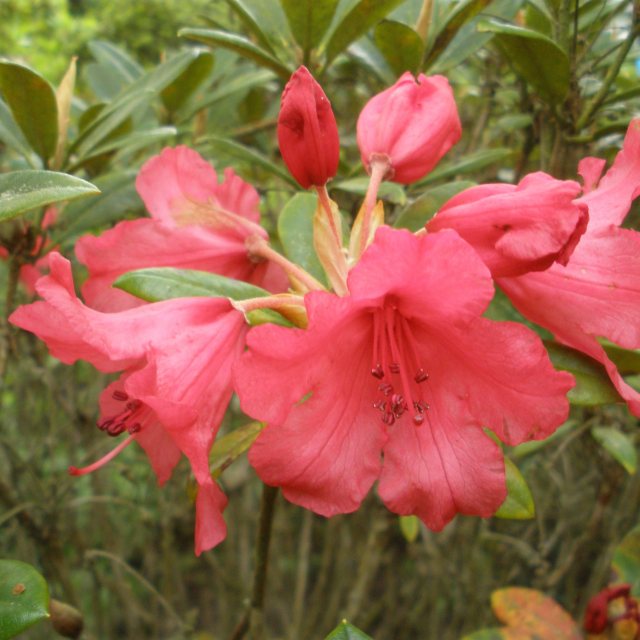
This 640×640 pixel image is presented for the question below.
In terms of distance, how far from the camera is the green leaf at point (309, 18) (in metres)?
1.08

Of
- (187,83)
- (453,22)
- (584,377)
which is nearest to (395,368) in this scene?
(584,377)

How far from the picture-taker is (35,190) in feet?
2.52

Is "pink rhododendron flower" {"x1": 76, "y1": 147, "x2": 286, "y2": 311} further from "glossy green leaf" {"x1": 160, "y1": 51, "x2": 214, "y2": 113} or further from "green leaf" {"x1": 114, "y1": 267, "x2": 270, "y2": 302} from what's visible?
"glossy green leaf" {"x1": 160, "y1": 51, "x2": 214, "y2": 113}

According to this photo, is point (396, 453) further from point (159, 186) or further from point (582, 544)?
point (582, 544)

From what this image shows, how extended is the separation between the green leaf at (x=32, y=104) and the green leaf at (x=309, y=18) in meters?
0.36

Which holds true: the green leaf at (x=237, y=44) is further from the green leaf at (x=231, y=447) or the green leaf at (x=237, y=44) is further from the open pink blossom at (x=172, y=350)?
the green leaf at (x=231, y=447)

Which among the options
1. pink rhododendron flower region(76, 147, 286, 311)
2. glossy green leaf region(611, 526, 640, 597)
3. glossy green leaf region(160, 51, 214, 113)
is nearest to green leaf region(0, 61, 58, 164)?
pink rhododendron flower region(76, 147, 286, 311)

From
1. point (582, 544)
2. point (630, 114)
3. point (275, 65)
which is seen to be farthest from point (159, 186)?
point (582, 544)

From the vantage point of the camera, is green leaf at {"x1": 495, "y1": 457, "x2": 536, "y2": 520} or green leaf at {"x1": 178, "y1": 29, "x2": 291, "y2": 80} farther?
green leaf at {"x1": 178, "y1": 29, "x2": 291, "y2": 80}

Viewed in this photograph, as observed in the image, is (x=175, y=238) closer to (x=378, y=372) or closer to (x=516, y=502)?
(x=378, y=372)

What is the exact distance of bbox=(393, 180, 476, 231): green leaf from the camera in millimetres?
1037

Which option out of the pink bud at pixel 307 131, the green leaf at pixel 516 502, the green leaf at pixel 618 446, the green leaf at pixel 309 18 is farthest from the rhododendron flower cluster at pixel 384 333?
the green leaf at pixel 618 446

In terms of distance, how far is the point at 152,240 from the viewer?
0.99 meters

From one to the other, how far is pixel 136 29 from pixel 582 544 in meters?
2.75
